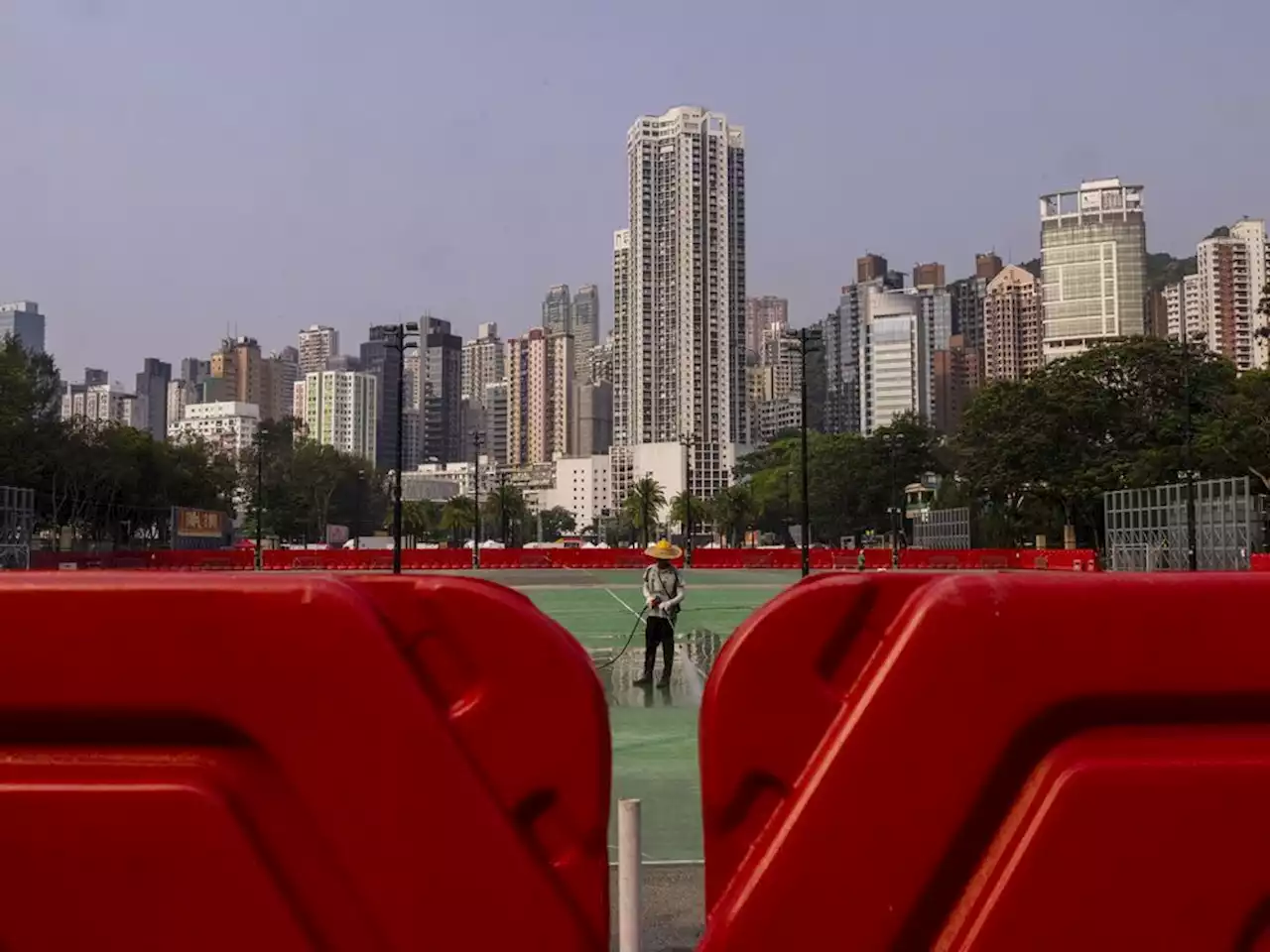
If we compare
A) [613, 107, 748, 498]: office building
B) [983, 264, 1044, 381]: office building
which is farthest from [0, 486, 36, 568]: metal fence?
[613, 107, 748, 498]: office building

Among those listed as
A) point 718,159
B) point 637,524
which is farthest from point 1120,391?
point 718,159

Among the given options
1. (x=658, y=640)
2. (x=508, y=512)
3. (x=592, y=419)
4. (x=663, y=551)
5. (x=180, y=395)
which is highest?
(x=180, y=395)

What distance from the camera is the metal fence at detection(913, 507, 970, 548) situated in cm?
5552

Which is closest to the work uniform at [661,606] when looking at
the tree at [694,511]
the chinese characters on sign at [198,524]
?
the chinese characters on sign at [198,524]

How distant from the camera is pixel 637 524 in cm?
12006

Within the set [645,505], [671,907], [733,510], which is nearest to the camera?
[671,907]

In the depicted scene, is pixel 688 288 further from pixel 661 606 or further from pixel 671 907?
pixel 671 907

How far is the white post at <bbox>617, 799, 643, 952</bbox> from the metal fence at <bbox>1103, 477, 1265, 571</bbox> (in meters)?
24.8

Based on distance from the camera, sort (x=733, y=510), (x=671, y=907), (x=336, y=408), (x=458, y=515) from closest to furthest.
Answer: (x=671, y=907), (x=458, y=515), (x=733, y=510), (x=336, y=408)

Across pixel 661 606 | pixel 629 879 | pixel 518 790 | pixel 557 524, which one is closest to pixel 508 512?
pixel 557 524

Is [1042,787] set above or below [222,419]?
below

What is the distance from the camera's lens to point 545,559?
59.6 meters

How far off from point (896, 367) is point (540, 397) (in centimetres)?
6871

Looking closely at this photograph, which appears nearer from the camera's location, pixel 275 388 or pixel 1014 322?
pixel 1014 322
